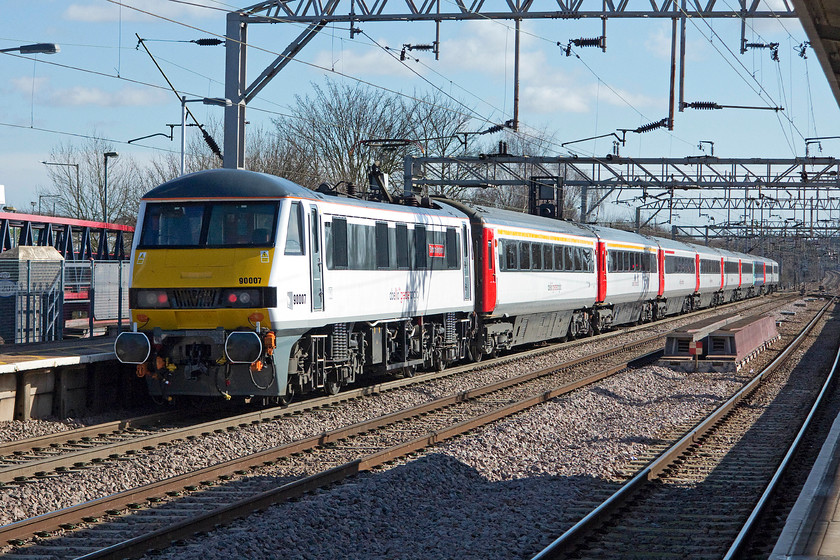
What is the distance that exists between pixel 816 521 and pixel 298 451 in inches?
234

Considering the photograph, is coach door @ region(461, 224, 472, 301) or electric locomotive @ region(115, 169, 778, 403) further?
coach door @ region(461, 224, 472, 301)

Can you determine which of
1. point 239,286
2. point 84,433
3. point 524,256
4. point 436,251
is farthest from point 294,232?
point 524,256

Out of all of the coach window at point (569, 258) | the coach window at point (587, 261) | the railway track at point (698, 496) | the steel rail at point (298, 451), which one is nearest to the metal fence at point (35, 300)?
the steel rail at point (298, 451)

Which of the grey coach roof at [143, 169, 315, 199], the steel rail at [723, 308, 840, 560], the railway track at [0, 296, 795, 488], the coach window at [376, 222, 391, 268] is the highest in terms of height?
the grey coach roof at [143, 169, 315, 199]

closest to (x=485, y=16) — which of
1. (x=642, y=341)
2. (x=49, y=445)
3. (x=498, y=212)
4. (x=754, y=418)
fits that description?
(x=498, y=212)

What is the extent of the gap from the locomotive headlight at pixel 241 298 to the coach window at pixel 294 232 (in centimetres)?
75

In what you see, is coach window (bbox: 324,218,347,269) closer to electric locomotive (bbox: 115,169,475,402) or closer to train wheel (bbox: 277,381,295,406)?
electric locomotive (bbox: 115,169,475,402)

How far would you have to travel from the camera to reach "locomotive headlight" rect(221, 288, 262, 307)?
1294 centimetres

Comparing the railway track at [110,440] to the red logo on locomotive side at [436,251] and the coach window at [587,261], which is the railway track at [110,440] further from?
the coach window at [587,261]

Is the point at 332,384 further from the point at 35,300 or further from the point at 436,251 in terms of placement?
the point at 35,300

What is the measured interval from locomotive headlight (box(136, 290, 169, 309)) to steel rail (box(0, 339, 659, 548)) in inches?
121

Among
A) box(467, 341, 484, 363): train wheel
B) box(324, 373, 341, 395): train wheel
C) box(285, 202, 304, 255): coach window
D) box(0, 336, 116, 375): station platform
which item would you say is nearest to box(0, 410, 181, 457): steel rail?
box(0, 336, 116, 375): station platform

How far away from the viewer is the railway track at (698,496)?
26.1 feet

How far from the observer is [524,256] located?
75.2 feet
